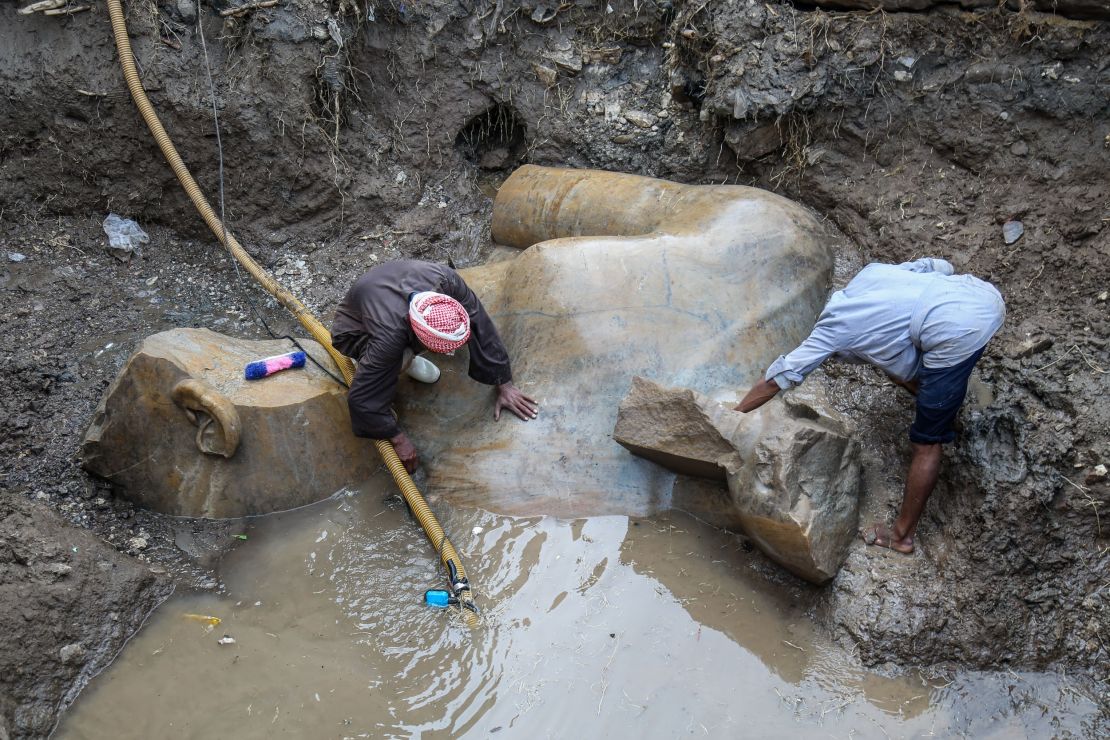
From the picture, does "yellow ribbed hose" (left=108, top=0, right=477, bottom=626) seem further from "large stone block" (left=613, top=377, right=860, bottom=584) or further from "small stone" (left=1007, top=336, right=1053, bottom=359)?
"small stone" (left=1007, top=336, right=1053, bottom=359)

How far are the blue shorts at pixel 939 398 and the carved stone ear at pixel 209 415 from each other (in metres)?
3.04

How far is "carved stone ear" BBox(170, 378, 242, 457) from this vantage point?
12.7 feet

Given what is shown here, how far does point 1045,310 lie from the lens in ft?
13.2

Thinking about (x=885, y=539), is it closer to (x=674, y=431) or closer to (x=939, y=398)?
(x=939, y=398)

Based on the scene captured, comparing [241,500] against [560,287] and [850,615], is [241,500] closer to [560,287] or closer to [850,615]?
[560,287]

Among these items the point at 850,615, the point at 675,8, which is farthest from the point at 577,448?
the point at 675,8

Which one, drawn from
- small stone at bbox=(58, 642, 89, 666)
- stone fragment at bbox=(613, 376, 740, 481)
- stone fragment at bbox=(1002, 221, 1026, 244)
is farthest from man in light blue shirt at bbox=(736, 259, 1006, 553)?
small stone at bbox=(58, 642, 89, 666)

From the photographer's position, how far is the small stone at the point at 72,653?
11.1ft

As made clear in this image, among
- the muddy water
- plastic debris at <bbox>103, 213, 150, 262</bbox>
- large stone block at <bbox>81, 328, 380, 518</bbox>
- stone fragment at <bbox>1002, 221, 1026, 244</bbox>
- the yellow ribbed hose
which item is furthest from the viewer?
plastic debris at <bbox>103, 213, 150, 262</bbox>

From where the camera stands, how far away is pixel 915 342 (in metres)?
3.47

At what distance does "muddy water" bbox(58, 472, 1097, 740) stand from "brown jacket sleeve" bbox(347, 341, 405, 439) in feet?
1.74

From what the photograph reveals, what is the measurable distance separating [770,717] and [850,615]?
0.57 meters

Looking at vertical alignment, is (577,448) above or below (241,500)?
above

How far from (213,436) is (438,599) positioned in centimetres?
133
